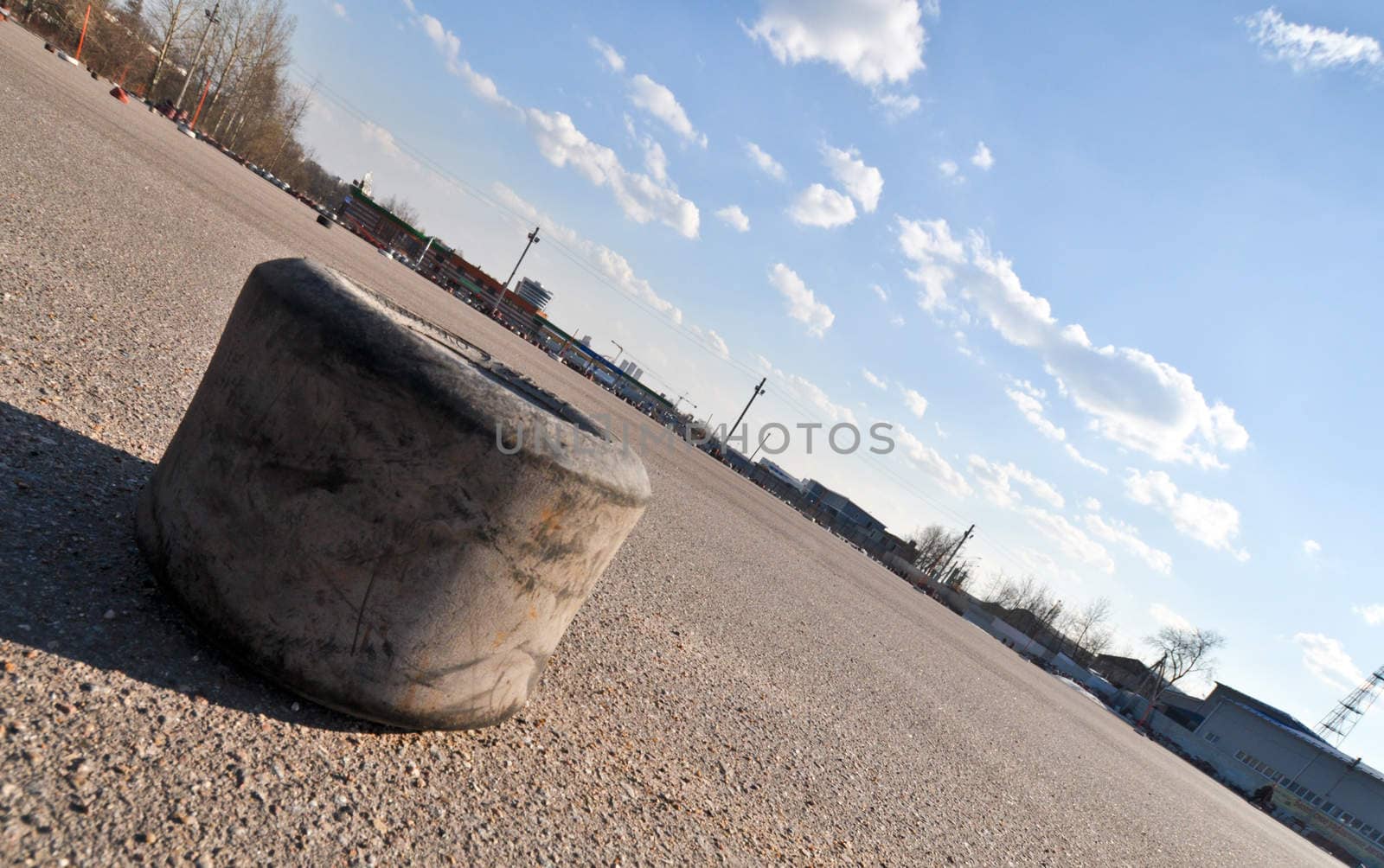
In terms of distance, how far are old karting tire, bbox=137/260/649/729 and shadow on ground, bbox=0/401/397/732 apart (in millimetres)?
69

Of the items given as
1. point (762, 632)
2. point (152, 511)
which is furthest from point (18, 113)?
point (762, 632)

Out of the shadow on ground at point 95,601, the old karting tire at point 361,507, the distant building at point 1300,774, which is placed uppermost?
the distant building at point 1300,774

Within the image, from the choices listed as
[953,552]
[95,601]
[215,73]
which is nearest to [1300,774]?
[953,552]

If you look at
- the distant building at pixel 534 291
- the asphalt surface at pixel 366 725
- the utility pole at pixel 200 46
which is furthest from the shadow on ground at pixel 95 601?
the distant building at pixel 534 291

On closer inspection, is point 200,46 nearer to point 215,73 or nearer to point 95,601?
point 215,73

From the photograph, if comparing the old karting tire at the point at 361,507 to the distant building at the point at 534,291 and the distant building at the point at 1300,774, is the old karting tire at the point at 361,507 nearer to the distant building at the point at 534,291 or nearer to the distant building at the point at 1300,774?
the distant building at the point at 1300,774

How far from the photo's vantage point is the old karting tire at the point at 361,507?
1.98 meters

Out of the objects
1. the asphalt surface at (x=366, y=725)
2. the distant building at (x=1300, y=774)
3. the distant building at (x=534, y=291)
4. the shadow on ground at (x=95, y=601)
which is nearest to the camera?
the asphalt surface at (x=366, y=725)

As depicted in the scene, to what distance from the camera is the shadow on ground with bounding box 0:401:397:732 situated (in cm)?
188

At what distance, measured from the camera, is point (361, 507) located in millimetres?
1976

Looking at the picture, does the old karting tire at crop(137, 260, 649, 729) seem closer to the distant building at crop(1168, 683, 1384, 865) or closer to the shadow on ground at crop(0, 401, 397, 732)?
the shadow on ground at crop(0, 401, 397, 732)

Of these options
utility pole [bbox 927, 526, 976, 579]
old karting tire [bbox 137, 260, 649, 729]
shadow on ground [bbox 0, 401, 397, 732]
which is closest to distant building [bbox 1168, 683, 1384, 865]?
utility pole [bbox 927, 526, 976, 579]

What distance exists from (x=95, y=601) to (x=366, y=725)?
0.93m

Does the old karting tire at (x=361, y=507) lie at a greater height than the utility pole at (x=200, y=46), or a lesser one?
lesser
